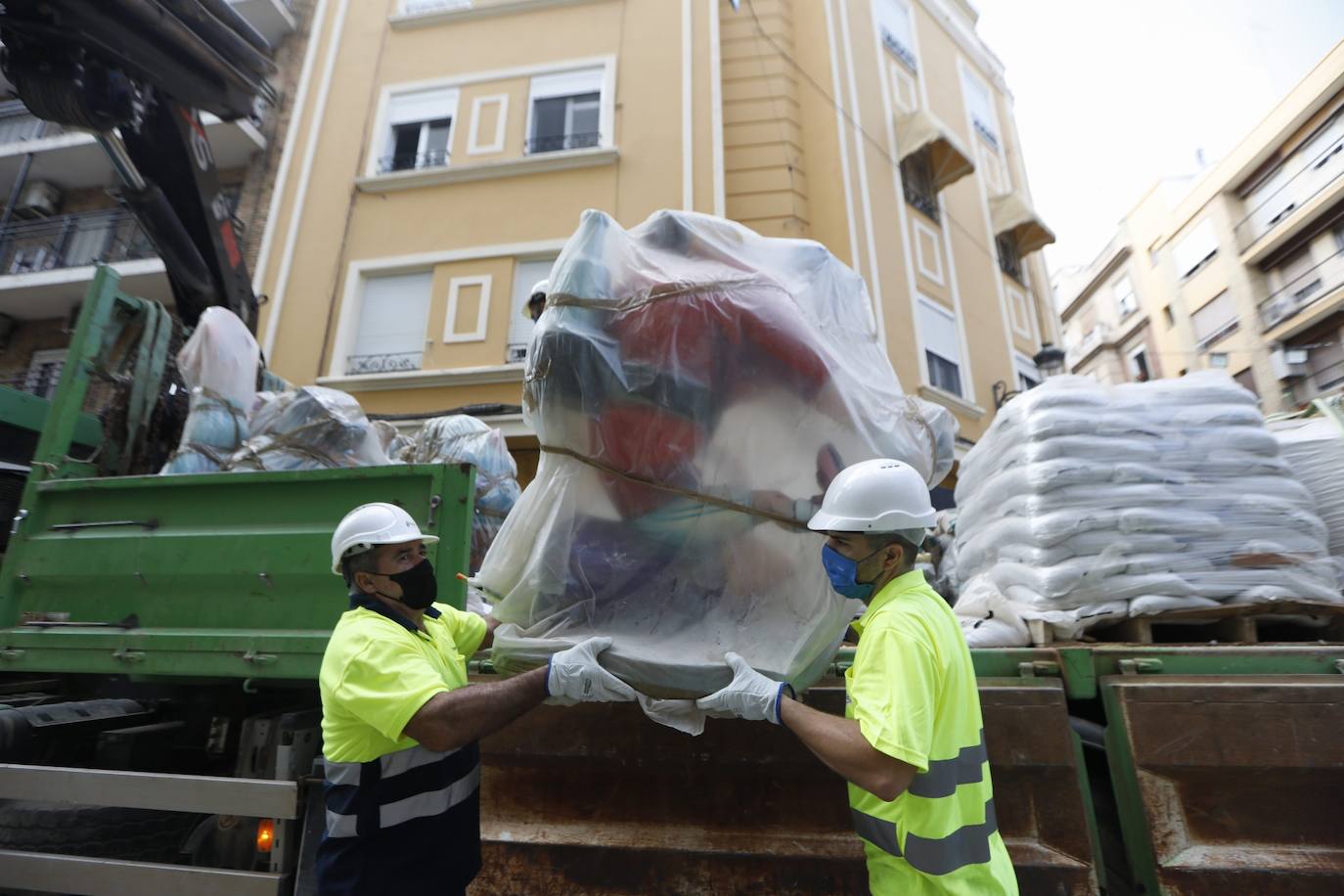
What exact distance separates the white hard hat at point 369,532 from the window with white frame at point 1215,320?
22499 mm

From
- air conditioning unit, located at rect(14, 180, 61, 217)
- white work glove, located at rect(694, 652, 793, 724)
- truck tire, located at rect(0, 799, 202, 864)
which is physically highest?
air conditioning unit, located at rect(14, 180, 61, 217)

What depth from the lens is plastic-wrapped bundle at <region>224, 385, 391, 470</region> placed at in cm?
306

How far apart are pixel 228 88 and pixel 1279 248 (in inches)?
851

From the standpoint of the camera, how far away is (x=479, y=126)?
30.1 ft

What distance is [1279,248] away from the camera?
16.3 metres

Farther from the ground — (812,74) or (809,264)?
(812,74)

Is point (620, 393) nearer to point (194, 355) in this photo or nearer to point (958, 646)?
point (958, 646)

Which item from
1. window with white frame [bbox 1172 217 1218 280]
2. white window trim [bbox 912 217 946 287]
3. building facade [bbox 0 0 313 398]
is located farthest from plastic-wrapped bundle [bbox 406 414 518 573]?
window with white frame [bbox 1172 217 1218 280]

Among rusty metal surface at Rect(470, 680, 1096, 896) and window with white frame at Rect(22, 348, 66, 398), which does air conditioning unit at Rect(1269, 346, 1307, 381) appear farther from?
window with white frame at Rect(22, 348, 66, 398)

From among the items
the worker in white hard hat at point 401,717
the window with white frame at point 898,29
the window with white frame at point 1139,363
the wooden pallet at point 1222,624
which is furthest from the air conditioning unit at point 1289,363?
the worker in white hard hat at point 401,717

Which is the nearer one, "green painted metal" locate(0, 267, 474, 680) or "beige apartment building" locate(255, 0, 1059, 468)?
"green painted metal" locate(0, 267, 474, 680)

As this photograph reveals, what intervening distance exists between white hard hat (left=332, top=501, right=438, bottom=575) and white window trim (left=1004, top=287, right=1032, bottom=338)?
1149 centimetres

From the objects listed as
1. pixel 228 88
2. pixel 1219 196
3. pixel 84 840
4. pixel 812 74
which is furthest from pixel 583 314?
pixel 1219 196

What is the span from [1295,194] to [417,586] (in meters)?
21.6
